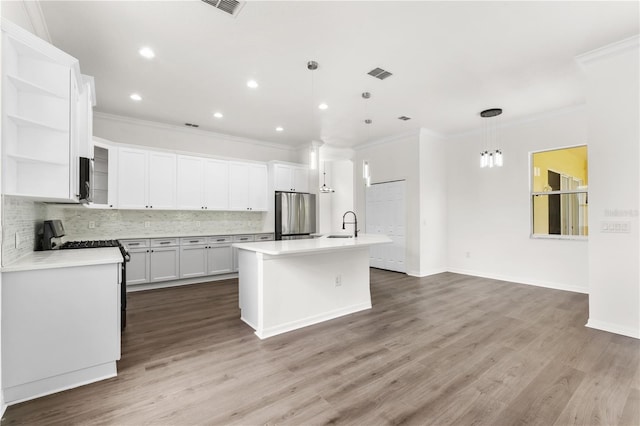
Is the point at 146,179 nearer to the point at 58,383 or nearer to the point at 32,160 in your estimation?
the point at 32,160

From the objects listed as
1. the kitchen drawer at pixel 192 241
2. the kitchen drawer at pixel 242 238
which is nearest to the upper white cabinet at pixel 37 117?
the kitchen drawer at pixel 192 241

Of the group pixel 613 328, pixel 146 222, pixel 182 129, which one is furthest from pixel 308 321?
pixel 182 129

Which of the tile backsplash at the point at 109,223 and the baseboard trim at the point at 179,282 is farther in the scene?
the baseboard trim at the point at 179,282

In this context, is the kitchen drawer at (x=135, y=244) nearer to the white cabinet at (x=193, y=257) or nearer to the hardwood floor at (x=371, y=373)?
the white cabinet at (x=193, y=257)

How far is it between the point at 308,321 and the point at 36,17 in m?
3.77

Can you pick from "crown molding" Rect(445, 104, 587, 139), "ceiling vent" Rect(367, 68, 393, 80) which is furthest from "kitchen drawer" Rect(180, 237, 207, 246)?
"crown molding" Rect(445, 104, 587, 139)

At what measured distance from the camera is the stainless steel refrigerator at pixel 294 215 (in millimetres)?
6352

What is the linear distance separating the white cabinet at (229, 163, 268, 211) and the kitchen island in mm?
2785

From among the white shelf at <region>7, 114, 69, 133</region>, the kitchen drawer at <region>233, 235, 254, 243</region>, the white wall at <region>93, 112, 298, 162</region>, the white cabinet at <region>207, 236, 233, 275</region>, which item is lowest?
the white cabinet at <region>207, 236, 233, 275</region>

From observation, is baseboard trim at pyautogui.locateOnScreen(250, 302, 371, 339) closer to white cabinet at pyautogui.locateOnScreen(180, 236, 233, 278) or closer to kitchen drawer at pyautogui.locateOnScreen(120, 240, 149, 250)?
white cabinet at pyautogui.locateOnScreen(180, 236, 233, 278)

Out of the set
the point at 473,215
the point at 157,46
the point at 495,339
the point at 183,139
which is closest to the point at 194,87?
the point at 157,46

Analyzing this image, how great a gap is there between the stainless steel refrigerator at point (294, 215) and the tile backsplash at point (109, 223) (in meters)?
0.31

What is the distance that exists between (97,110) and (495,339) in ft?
21.1

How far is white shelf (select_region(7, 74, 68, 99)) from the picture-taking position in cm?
182
